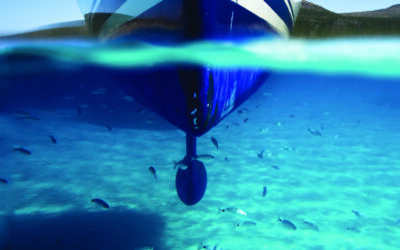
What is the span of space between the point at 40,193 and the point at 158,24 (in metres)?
7.45

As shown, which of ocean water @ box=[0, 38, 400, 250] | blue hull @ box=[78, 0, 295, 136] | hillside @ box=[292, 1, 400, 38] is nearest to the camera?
blue hull @ box=[78, 0, 295, 136]

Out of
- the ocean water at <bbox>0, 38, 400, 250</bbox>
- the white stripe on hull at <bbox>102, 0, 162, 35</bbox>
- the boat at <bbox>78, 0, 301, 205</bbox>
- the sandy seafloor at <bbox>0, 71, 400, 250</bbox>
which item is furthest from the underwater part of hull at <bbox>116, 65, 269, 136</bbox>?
the sandy seafloor at <bbox>0, 71, 400, 250</bbox>

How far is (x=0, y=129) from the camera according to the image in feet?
121

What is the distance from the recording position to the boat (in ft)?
14.7

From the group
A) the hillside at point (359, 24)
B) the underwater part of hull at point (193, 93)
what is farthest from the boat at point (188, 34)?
the hillside at point (359, 24)

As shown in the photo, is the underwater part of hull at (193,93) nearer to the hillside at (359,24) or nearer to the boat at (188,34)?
the boat at (188,34)

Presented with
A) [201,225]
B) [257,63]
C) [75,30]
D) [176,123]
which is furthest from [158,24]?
[201,225]

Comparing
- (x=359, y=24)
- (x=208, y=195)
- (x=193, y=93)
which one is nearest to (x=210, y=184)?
(x=208, y=195)

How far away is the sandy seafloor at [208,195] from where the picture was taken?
24.2ft

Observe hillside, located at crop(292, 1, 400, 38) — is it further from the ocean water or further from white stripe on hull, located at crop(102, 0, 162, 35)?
white stripe on hull, located at crop(102, 0, 162, 35)

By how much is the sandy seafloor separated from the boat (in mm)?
2333

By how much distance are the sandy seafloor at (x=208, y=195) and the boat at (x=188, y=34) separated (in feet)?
7.65

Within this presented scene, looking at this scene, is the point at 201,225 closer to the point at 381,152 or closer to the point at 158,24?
the point at 158,24

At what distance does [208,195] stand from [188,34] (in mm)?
6584
